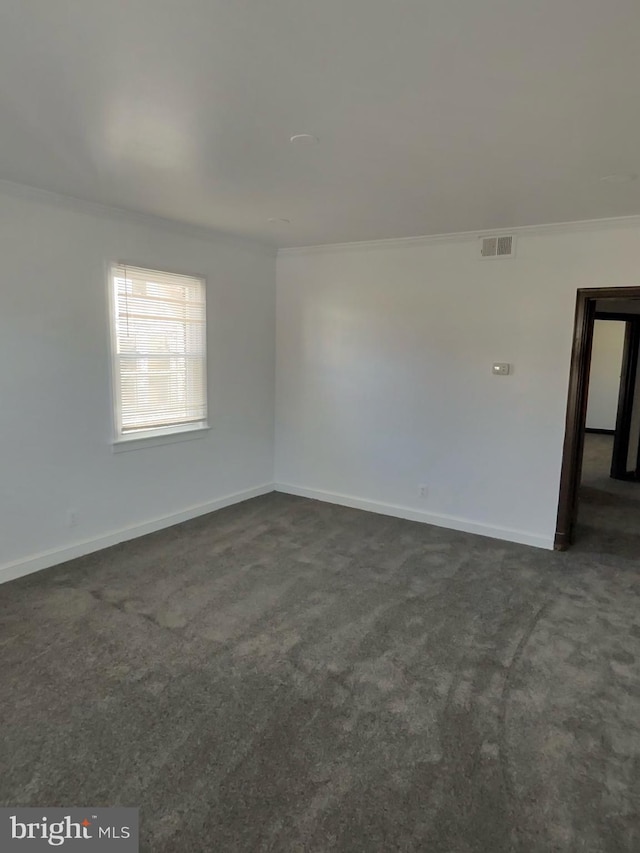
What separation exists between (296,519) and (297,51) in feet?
12.2

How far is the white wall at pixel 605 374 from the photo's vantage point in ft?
30.8

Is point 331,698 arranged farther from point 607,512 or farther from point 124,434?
point 607,512

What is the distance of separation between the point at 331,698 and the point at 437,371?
2956mm

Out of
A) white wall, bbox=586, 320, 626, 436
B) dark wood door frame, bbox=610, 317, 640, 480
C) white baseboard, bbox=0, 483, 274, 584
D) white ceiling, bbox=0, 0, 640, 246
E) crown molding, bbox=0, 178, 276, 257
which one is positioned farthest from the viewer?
white wall, bbox=586, 320, 626, 436

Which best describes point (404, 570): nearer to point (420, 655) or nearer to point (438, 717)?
point (420, 655)

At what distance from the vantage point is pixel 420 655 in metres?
2.65

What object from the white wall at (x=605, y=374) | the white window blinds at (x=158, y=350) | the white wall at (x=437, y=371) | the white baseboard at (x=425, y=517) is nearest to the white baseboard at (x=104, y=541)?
the white baseboard at (x=425, y=517)

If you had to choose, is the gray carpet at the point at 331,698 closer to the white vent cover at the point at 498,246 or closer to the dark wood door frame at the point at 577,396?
the dark wood door frame at the point at 577,396

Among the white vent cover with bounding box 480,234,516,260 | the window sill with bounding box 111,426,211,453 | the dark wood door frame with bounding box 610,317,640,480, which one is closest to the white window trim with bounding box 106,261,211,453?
the window sill with bounding box 111,426,211,453

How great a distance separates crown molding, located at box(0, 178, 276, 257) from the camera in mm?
3186

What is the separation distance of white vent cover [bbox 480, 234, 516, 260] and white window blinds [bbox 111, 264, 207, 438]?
2.44 m

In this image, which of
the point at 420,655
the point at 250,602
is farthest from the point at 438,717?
the point at 250,602

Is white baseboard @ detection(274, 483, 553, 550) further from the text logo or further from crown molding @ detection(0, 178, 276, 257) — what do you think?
the text logo

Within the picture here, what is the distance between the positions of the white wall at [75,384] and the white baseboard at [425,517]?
3.56 feet
